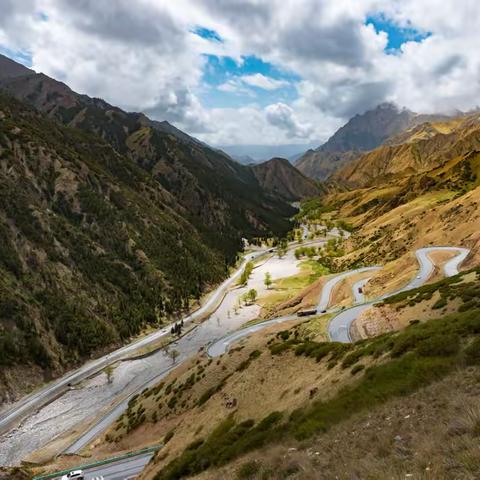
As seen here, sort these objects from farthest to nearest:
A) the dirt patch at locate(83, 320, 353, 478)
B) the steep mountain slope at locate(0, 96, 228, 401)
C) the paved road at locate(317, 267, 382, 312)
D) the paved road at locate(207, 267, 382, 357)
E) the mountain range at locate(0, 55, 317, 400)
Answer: the steep mountain slope at locate(0, 96, 228, 401), the mountain range at locate(0, 55, 317, 400), the paved road at locate(317, 267, 382, 312), the paved road at locate(207, 267, 382, 357), the dirt patch at locate(83, 320, 353, 478)

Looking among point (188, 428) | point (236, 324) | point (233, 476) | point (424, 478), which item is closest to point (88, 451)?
point (188, 428)

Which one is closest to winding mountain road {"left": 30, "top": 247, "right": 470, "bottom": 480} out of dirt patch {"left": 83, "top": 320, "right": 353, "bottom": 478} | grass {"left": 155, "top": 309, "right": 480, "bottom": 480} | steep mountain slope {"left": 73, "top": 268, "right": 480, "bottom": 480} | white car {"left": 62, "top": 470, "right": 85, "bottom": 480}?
white car {"left": 62, "top": 470, "right": 85, "bottom": 480}

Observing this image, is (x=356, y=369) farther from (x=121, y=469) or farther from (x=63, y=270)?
(x=63, y=270)

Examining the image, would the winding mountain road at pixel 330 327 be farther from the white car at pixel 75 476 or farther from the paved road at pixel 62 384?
the paved road at pixel 62 384

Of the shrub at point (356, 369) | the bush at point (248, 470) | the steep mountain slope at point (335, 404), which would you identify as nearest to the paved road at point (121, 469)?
the steep mountain slope at point (335, 404)

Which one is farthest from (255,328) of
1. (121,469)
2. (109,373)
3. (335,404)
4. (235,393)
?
(335,404)

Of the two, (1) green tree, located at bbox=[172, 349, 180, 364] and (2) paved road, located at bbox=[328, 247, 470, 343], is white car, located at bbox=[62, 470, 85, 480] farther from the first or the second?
(1) green tree, located at bbox=[172, 349, 180, 364]

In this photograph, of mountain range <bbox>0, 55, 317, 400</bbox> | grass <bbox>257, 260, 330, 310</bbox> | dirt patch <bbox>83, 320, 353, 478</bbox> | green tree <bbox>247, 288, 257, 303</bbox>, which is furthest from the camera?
green tree <bbox>247, 288, 257, 303</bbox>

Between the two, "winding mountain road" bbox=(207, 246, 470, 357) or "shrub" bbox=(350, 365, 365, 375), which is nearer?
"shrub" bbox=(350, 365, 365, 375)
